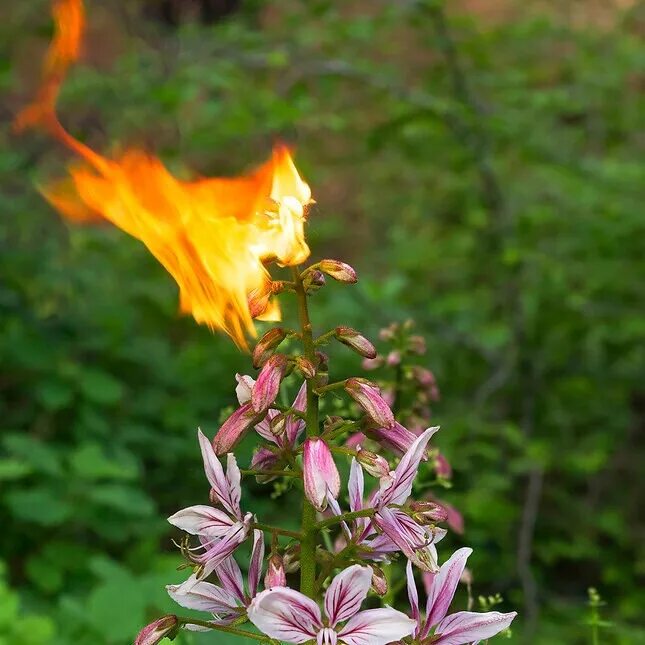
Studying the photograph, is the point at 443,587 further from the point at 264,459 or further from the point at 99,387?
the point at 99,387

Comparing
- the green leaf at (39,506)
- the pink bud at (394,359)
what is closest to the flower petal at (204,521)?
the pink bud at (394,359)

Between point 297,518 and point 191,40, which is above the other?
point 191,40

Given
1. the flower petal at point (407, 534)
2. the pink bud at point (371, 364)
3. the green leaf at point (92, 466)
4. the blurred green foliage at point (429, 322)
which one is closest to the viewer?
the flower petal at point (407, 534)

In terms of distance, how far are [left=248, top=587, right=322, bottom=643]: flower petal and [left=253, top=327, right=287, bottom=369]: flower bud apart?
29 centimetres

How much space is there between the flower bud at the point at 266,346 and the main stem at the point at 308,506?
0.12 ft

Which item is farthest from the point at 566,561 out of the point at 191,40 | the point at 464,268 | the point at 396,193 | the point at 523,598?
the point at 191,40

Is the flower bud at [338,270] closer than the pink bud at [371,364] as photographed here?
Yes

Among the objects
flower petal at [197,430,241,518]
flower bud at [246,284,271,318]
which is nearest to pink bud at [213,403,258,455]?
flower petal at [197,430,241,518]

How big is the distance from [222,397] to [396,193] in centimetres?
273

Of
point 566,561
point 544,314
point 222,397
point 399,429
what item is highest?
point 544,314

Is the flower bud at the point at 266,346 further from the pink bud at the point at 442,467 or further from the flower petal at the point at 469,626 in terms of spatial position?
the pink bud at the point at 442,467

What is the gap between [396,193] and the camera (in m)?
7.17

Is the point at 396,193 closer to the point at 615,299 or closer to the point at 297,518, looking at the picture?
the point at 615,299

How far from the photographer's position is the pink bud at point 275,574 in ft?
3.65
